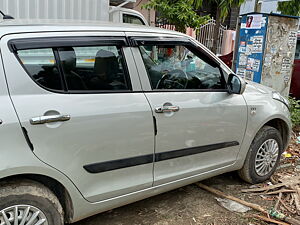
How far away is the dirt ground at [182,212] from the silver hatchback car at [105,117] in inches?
13.7

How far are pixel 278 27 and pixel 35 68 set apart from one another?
4.56 meters

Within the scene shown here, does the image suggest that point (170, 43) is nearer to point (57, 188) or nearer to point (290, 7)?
point (57, 188)

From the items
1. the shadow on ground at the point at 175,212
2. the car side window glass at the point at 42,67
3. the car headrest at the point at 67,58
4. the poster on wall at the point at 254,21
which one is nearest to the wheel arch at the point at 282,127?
the shadow on ground at the point at 175,212

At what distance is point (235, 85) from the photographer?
318cm

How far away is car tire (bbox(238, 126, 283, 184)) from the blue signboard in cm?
206

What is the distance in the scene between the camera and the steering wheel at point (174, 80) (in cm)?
287

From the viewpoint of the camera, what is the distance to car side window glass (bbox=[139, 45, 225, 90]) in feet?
9.28

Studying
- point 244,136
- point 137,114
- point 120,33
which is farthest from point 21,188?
point 244,136

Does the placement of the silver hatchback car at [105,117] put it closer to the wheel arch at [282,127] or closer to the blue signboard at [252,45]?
the wheel arch at [282,127]

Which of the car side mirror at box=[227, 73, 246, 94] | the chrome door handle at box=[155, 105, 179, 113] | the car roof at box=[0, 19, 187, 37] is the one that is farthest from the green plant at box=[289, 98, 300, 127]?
the car roof at box=[0, 19, 187, 37]

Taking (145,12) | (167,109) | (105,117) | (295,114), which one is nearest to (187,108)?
(167,109)

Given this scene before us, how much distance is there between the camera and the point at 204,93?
3045 mm

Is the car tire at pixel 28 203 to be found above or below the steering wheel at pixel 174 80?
below

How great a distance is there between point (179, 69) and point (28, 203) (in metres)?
1.75
